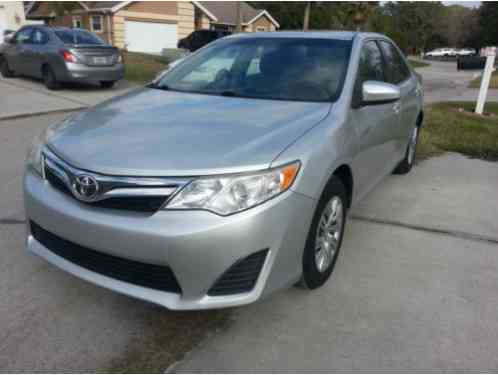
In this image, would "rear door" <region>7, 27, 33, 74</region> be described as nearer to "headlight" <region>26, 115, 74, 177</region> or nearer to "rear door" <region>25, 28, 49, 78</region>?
"rear door" <region>25, 28, 49, 78</region>

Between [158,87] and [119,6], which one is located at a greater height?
[158,87]

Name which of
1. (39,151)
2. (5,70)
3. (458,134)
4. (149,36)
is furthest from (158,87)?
(149,36)

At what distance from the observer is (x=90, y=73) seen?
34.6 ft

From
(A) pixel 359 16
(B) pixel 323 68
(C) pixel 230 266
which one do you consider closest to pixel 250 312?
(C) pixel 230 266

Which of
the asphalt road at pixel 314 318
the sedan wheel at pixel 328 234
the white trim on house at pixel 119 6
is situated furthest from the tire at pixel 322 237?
the white trim on house at pixel 119 6

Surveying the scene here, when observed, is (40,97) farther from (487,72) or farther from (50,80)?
(487,72)

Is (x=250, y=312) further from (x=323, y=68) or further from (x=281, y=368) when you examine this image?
(x=323, y=68)

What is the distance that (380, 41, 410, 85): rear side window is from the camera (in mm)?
4238

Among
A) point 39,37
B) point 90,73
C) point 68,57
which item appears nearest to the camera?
point 68,57

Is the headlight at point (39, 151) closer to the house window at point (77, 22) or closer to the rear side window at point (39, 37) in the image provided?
the rear side window at point (39, 37)

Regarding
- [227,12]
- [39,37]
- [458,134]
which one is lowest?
[458,134]

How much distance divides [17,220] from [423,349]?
3245 mm

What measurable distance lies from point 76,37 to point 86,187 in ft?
33.0

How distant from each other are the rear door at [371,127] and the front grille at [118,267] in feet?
5.07
